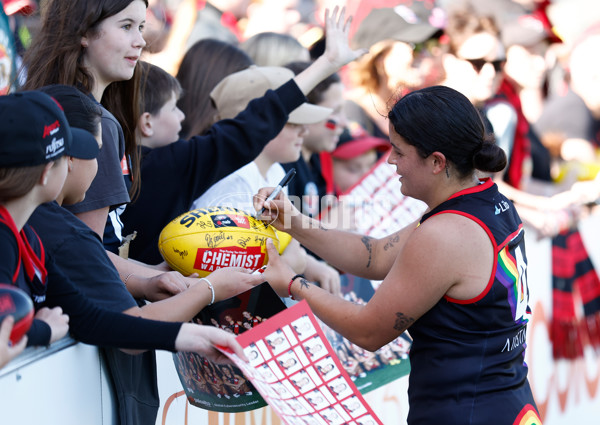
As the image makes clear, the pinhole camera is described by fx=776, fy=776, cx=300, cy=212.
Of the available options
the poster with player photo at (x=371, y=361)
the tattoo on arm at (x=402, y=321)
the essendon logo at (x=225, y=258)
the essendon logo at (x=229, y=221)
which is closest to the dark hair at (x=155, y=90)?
the essendon logo at (x=229, y=221)

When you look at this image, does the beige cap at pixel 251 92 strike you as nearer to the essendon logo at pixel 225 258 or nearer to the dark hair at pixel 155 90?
the dark hair at pixel 155 90

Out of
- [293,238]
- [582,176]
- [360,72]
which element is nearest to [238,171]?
[293,238]

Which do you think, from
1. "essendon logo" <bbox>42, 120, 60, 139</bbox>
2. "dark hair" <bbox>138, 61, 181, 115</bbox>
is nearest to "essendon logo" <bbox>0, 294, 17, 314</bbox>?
"essendon logo" <bbox>42, 120, 60, 139</bbox>

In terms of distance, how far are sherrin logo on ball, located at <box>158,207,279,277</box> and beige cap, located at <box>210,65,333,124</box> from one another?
125 cm

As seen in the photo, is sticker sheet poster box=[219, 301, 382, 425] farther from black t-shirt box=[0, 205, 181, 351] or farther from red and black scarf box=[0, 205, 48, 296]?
red and black scarf box=[0, 205, 48, 296]

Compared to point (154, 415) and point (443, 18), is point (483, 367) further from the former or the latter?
point (443, 18)

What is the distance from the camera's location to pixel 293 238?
3818 mm

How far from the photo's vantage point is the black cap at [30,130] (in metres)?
2.16

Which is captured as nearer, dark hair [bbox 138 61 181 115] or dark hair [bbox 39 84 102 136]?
dark hair [bbox 39 84 102 136]

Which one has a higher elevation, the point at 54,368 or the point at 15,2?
the point at 15,2

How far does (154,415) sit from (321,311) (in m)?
0.76

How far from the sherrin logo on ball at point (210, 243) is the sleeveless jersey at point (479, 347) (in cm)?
84

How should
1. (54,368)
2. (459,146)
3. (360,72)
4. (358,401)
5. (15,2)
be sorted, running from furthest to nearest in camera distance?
1. (360,72)
2. (15,2)
3. (459,146)
4. (358,401)
5. (54,368)

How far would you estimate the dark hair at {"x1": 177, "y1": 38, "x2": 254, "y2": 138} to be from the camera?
16.2ft
